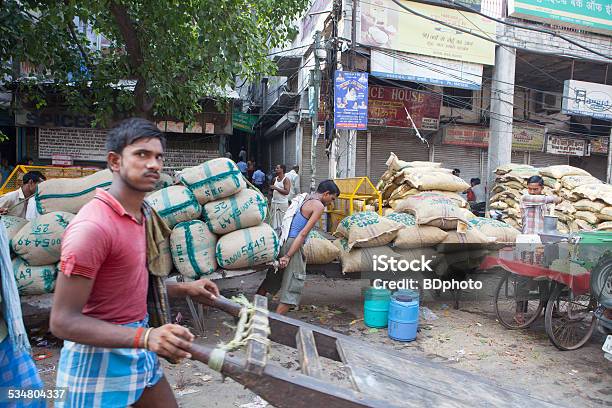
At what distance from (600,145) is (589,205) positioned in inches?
350

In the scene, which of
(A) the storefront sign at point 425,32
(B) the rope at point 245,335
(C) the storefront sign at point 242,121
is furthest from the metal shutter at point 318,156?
(B) the rope at point 245,335

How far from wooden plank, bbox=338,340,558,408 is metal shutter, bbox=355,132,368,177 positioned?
1107cm

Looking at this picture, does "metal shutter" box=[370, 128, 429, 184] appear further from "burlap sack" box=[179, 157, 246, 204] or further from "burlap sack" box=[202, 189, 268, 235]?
"burlap sack" box=[179, 157, 246, 204]

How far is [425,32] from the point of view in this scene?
1016cm

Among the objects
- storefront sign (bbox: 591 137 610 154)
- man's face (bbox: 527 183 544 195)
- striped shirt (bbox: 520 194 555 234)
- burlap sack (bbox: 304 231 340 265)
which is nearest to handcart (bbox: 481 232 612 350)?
striped shirt (bbox: 520 194 555 234)

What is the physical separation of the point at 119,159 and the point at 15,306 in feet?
2.94

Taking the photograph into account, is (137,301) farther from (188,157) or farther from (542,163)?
(542,163)

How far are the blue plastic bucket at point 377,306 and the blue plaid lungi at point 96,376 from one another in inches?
128

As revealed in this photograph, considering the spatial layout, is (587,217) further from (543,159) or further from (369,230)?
(543,159)

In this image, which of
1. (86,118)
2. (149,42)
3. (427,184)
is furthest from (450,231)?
(86,118)

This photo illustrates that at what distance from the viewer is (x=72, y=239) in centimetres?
128

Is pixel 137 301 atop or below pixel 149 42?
below

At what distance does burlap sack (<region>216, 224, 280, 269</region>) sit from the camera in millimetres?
3809

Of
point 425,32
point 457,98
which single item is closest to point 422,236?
point 425,32
